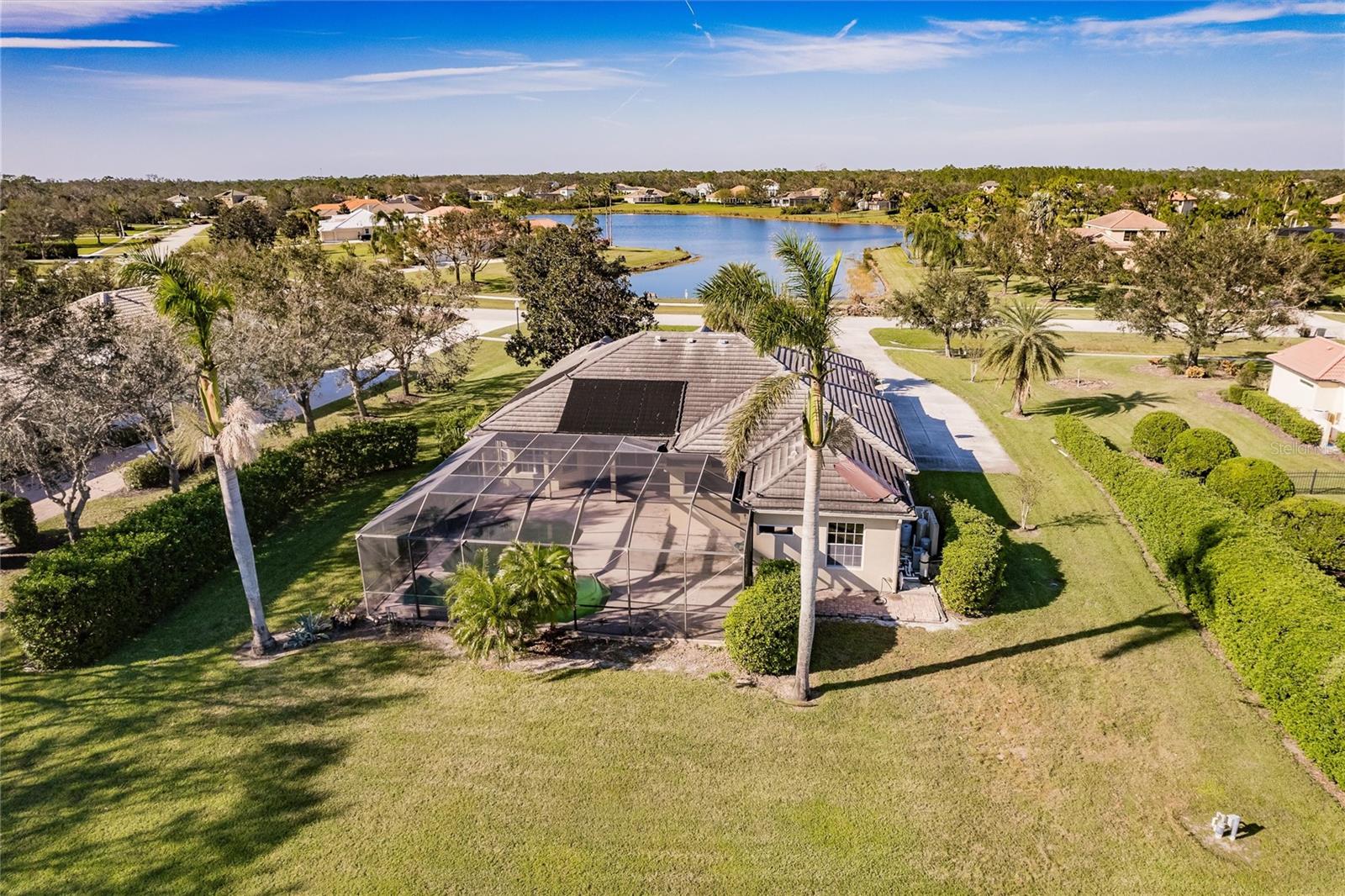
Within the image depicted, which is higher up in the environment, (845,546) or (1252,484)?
(1252,484)

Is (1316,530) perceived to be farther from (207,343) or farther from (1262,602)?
(207,343)

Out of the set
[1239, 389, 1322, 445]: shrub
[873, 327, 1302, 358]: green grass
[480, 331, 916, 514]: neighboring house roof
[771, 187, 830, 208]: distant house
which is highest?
[771, 187, 830, 208]: distant house

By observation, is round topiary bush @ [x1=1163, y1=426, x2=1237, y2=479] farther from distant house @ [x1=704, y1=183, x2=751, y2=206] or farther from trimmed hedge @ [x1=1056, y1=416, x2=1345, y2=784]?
distant house @ [x1=704, y1=183, x2=751, y2=206]

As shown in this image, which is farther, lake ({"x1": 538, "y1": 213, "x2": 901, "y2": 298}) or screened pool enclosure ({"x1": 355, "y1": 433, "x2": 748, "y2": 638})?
lake ({"x1": 538, "y1": 213, "x2": 901, "y2": 298})

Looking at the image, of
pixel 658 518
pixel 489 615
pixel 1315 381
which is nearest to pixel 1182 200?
pixel 1315 381

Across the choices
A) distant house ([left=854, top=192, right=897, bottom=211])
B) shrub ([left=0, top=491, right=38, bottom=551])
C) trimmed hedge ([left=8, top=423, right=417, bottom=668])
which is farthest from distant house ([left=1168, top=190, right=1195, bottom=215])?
shrub ([left=0, top=491, right=38, bottom=551])

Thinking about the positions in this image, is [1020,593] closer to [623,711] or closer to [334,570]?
[623,711]
